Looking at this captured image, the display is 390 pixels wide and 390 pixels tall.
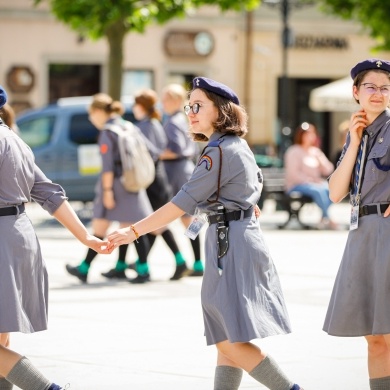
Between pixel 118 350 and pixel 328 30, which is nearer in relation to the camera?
pixel 118 350

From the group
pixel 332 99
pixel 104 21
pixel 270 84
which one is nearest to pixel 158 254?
pixel 104 21

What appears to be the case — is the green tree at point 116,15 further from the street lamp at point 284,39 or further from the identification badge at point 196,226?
the identification badge at point 196,226

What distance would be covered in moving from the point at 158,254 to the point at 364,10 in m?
13.8

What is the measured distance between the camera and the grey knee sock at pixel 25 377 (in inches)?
233

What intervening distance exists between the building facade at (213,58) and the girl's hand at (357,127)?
25204 mm

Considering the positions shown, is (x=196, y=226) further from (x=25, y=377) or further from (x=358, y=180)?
(x=25, y=377)

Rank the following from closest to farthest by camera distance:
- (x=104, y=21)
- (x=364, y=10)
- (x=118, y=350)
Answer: (x=118, y=350), (x=104, y=21), (x=364, y=10)

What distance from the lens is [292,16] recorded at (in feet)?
120

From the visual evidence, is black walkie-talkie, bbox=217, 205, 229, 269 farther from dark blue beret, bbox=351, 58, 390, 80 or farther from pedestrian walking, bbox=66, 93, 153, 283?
pedestrian walking, bbox=66, 93, 153, 283

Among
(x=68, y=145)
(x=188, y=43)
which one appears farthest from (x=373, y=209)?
(x=188, y=43)

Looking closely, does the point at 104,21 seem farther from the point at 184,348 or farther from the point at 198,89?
the point at 198,89

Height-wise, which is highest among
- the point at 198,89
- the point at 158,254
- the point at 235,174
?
the point at 198,89

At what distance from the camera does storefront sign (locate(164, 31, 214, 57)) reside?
114 ft

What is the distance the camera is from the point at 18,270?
595cm
